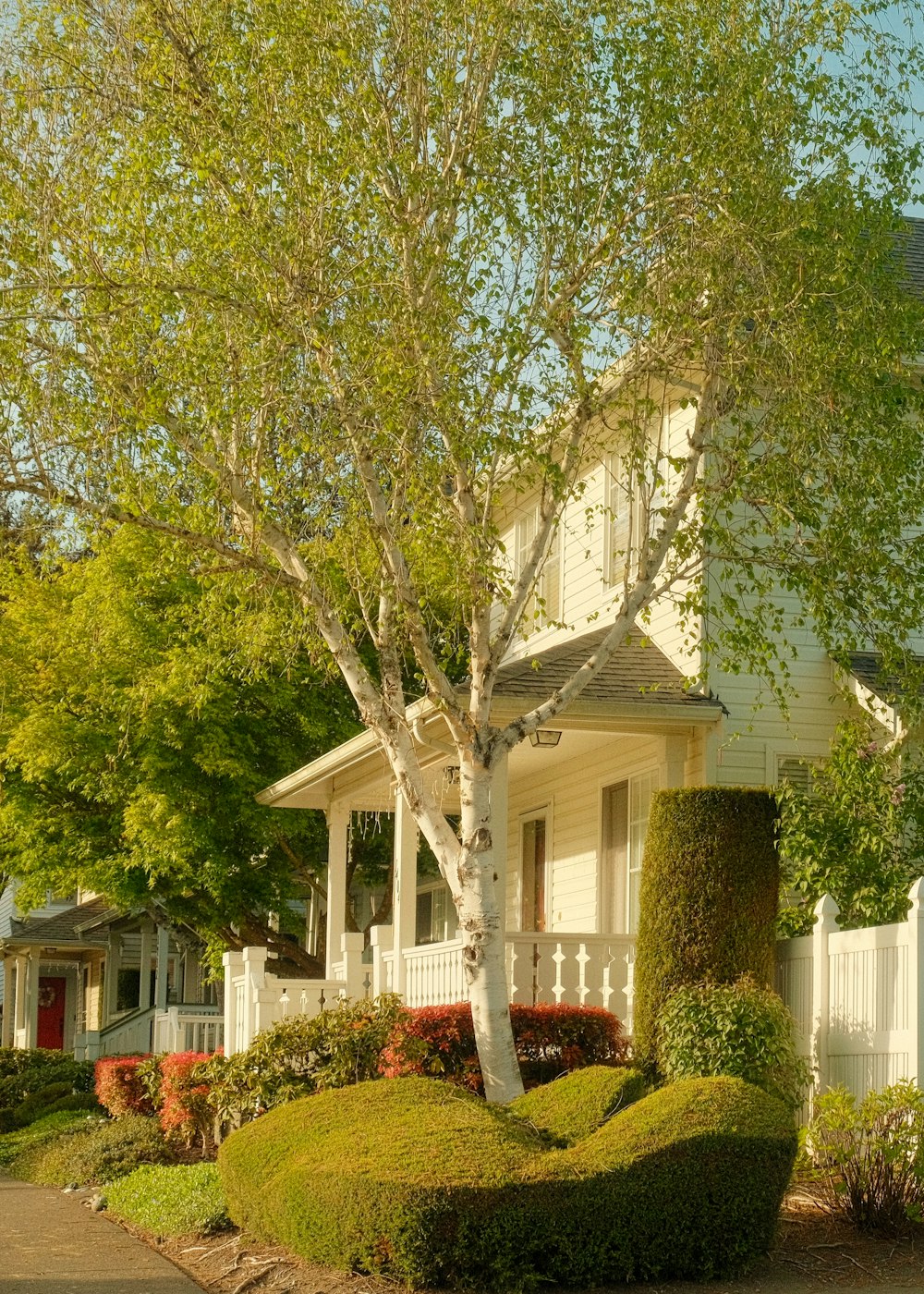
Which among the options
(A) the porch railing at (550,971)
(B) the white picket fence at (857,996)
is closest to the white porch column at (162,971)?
(A) the porch railing at (550,971)

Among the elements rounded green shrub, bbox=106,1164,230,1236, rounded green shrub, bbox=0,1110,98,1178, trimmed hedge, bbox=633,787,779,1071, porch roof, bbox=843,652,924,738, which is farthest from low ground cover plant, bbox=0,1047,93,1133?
porch roof, bbox=843,652,924,738

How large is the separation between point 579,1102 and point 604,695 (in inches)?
211

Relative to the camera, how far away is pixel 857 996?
1084 centimetres

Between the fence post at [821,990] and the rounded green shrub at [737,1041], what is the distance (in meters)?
0.19

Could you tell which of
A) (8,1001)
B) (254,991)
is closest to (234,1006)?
(254,991)

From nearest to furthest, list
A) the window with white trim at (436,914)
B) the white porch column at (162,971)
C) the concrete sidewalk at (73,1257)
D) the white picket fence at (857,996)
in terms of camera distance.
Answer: the concrete sidewalk at (73,1257) < the white picket fence at (857,996) < the window with white trim at (436,914) < the white porch column at (162,971)

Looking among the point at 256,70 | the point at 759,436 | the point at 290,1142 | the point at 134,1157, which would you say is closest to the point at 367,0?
the point at 256,70

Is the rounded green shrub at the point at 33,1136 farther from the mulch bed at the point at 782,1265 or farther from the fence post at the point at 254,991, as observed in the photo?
the mulch bed at the point at 782,1265

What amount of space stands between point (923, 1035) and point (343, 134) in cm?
731

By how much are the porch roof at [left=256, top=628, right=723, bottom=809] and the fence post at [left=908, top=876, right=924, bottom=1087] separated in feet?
12.2

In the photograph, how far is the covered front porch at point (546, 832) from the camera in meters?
14.2

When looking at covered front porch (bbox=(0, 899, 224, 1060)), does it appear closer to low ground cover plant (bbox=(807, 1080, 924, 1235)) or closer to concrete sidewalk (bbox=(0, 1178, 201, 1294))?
concrete sidewalk (bbox=(0, 1178, 201, 1294))

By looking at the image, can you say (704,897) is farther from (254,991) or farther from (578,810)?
(578,810)

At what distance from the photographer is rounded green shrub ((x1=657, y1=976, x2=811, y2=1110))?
1080 cm
